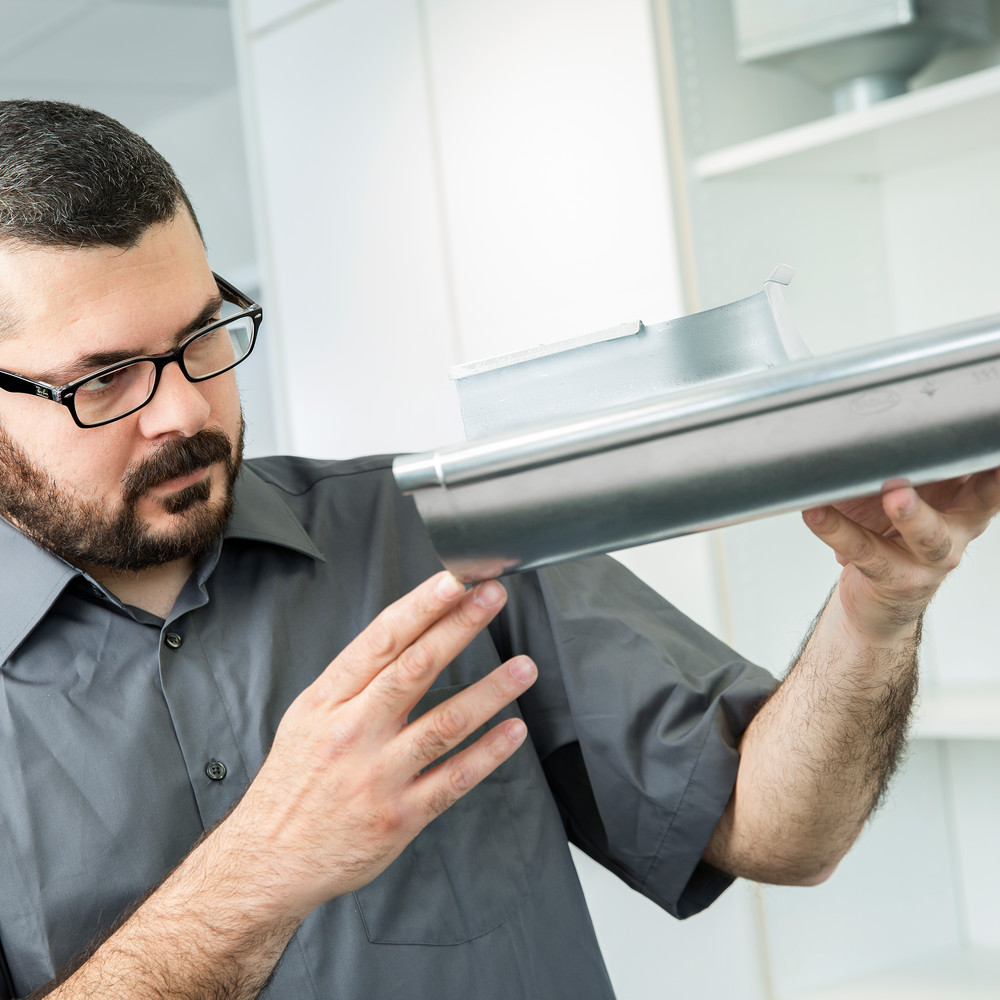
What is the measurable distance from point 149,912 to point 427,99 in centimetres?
141

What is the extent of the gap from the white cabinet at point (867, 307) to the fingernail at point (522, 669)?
84 cm

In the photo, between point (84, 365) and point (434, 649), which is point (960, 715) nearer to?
point (434, 649)

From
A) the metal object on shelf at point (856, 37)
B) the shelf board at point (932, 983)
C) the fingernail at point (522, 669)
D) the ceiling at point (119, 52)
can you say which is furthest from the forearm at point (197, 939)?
the ceiling at point (119, 52)

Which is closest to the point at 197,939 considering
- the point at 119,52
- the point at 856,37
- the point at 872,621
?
the point at 872,621

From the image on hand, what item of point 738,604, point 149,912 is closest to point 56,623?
point 149,912

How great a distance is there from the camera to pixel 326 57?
2.00 meters

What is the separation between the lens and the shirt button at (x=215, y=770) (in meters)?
0.94

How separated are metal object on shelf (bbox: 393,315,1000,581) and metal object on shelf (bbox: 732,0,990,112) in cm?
102

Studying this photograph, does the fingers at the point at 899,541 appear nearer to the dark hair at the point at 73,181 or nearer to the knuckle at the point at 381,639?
the knuckle at the point at 381,639

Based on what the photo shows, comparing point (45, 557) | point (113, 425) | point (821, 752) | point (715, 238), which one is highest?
point (715, 238)

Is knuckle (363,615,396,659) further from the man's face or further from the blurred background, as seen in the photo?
the blurred background

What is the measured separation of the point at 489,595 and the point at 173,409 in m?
0.38

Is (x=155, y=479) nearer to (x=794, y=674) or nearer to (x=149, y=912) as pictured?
(x=149, y=912)

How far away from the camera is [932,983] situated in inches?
60.5
